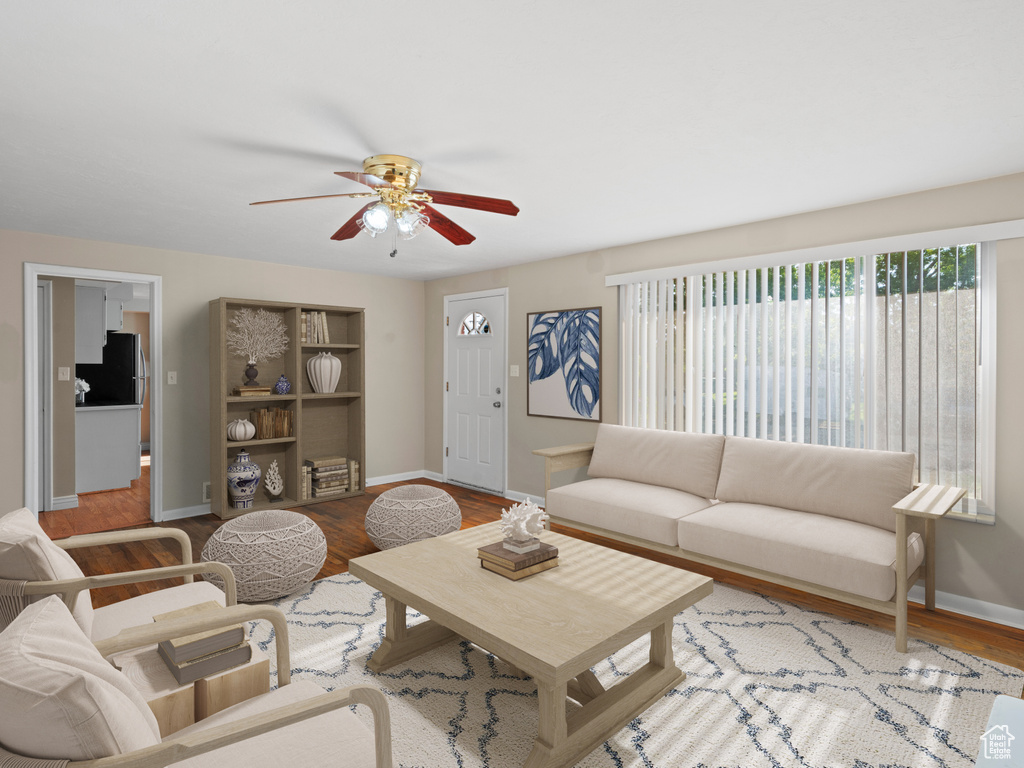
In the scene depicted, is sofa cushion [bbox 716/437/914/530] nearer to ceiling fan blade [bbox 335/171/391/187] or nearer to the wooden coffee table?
the wooden coffee table

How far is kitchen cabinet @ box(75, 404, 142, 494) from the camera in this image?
228 inches

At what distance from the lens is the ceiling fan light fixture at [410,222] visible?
8.88ft

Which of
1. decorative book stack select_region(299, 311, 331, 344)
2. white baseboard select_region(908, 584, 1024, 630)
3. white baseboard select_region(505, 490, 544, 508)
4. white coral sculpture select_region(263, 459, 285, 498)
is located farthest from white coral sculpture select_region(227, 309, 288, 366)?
white baseboard select_region(908, 584, 1024, 630)

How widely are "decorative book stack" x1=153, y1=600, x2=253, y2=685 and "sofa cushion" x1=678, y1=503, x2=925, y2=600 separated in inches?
92.9

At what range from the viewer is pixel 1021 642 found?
266 cm

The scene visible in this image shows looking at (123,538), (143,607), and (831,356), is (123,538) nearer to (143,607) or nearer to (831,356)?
(143,607)

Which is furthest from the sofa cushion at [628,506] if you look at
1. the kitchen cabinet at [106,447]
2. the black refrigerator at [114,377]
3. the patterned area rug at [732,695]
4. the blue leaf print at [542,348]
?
the black refrigerator at [114,377]

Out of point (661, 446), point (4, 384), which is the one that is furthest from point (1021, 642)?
point (4, 384)

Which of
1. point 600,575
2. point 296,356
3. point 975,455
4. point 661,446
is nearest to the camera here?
point 600,575

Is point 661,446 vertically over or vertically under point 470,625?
over

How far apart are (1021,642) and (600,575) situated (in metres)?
2.11

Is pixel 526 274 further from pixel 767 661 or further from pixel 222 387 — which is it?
pixel 767 661

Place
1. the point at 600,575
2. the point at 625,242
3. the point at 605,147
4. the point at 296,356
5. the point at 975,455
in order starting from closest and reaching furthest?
the point at 600,575, the point at 605,147, the point at 975,455, the point at 625,242, the point at 296,356

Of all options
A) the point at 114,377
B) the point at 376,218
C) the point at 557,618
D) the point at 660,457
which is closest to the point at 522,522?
the point at 557,618
